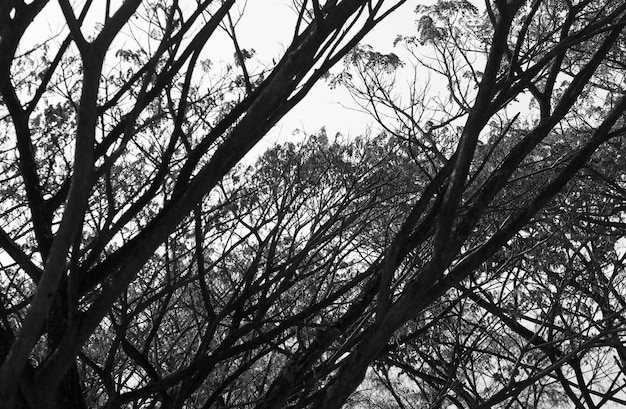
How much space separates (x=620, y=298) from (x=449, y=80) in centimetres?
323

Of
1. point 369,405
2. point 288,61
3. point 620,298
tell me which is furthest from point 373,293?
point 369,405

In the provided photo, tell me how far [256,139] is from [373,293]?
1.15m

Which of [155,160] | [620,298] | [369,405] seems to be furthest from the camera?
[369,405]

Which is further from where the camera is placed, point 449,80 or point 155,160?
point 449,80

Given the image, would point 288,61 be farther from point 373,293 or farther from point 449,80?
point 449,80

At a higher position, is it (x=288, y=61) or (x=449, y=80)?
(x=449, y=80)

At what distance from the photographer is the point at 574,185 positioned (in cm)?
755

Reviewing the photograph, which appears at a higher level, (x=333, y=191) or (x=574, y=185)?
(x=574, y=185)

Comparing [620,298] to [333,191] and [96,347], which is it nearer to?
[333,191]

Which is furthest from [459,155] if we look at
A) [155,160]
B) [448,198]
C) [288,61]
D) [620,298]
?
[620,298]

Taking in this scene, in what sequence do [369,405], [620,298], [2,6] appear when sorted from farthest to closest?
1. [369,405]
2. [620,298]
3. [2,6]

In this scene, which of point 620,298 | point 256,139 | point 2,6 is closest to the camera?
point 2,6

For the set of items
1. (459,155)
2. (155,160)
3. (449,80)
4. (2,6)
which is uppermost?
(449,80)

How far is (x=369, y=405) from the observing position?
1109 centimetres
